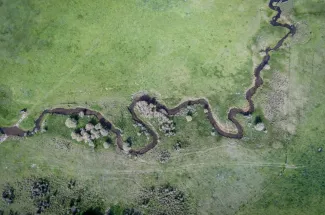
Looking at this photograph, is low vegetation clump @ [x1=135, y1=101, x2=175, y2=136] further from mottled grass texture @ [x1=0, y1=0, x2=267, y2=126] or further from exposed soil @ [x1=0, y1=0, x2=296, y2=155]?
mottled grass texture @ [x1=0, y1=0, x2=267, y2=126]

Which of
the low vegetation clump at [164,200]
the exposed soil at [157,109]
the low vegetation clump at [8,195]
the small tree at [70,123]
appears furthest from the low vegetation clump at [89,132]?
the low vegetation clump at [8,195]

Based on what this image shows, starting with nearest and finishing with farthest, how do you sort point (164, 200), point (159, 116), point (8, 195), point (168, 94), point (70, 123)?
point (164, 200)
point (8, 195)
point (70, 123)
point (159, 116)
point (168, 94)

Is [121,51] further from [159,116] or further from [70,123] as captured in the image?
[70,123]

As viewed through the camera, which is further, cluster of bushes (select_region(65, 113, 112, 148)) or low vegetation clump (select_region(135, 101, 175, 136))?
low vegetation clump (select_region(135, 101, 175, 136))

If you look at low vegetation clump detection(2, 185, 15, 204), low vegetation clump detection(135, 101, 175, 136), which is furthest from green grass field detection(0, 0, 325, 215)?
low vegetation clump detection(135, 101, 175, 136)

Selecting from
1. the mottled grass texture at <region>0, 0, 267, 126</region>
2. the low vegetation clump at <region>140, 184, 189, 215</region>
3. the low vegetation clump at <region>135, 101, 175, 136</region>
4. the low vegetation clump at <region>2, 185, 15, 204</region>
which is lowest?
the low vegetation clump at <region>2, 185, 15, 204</region>

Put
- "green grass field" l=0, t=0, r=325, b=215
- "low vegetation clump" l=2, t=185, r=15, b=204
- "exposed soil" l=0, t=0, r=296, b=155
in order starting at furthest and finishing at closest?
"exposed soil" l=0, t=0, r=296, b=155, "green grass field" l=0, t=0, r=325, b=215, "low vegetation clump" l=2, t=185, r=15, b=204

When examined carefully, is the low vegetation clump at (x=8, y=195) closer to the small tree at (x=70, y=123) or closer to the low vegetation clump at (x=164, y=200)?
the small tree at (x=70, y=123)

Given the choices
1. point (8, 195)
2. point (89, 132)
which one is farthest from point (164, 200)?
point (8, 195)
